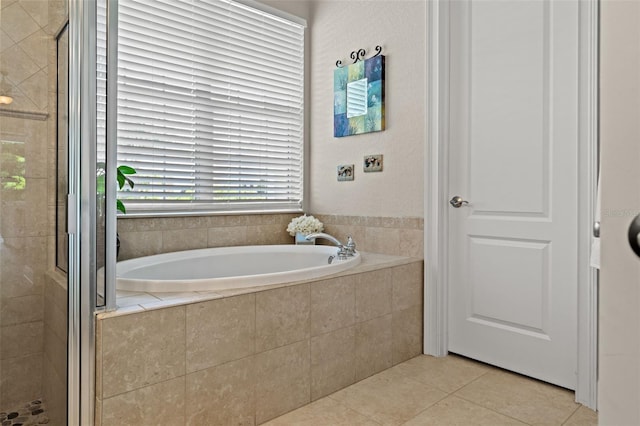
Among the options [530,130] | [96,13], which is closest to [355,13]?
[530,130]

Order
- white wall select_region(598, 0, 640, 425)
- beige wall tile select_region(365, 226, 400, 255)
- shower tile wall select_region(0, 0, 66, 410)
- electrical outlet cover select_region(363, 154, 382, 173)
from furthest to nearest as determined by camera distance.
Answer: electrical outlet cover select_region(363, 154, 382, 173)
beige wall tile select_region(365, 226, 400, 255)
shower tile wall select_region(0, 0, 66, 410)
white wall select_region(598, 0, 640, 425)

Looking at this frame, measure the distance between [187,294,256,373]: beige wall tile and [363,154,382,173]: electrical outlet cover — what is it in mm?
1432

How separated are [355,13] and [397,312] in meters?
2.02

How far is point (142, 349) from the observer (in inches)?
55.5

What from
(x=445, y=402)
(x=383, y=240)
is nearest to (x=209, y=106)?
(x=383, y=240)

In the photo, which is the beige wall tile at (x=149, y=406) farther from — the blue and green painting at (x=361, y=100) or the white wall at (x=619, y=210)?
the blue and green painting at (x=361, y=100)

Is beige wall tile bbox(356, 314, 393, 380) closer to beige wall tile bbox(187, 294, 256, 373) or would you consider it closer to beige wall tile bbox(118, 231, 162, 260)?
beige wall tile bbox(187, 294, 256, 373)

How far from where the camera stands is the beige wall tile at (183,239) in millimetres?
2574

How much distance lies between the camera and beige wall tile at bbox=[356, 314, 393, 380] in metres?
2.15

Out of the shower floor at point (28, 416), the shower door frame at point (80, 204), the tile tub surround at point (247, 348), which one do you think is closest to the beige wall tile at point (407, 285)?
the tile tub surround at point (247, 348)

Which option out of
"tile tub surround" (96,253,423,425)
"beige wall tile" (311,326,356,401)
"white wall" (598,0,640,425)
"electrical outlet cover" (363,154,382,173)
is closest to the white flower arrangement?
"electrical outlet cover" (363,154,382,173)

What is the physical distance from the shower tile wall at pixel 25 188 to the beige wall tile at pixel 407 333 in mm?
1642

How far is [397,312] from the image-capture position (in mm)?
2361

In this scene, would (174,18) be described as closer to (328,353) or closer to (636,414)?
(328,353)
